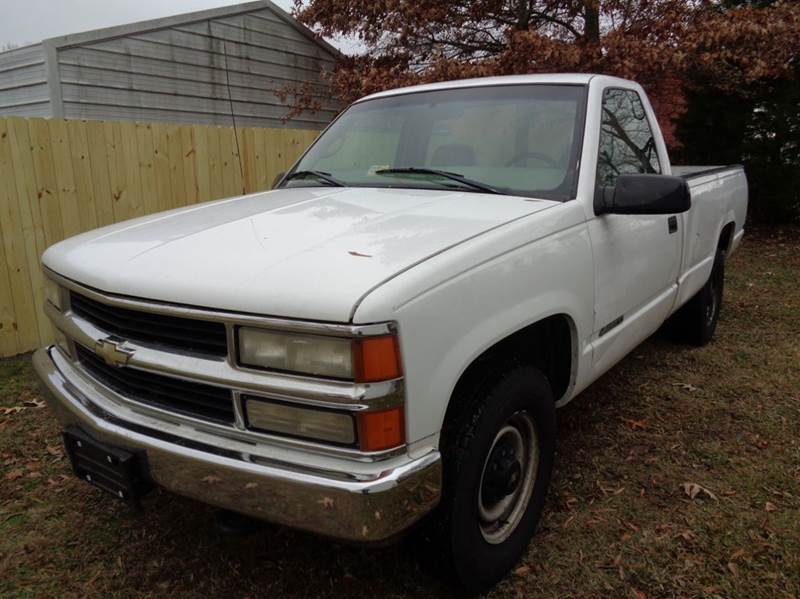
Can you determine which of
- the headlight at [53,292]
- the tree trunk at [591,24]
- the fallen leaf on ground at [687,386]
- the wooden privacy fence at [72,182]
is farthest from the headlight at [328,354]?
the tree trunk at [591,24]

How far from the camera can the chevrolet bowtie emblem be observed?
6.57ft

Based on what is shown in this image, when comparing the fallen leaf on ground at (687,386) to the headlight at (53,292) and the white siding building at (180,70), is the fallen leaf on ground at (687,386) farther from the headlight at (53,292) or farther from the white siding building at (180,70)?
the white siding building at (180,70)

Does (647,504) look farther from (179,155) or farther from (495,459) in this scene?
(179,155)

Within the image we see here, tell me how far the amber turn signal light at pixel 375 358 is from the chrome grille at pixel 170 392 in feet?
1.47

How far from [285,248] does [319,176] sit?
1.41 m

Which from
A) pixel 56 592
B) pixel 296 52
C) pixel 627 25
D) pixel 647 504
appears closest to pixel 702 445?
pixel 647 504

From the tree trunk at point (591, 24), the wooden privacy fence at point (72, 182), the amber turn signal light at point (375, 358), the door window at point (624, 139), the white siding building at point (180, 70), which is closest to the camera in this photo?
the amber turn signal light at point (375, 358)

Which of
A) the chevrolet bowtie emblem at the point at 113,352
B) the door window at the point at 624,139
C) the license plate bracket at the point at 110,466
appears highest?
the door window at the point at 624,139

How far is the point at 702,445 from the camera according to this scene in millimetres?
3422

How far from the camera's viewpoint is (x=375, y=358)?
164cm

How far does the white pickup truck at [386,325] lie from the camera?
168cm

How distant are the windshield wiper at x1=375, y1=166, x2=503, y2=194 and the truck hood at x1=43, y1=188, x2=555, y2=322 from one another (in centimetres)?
8

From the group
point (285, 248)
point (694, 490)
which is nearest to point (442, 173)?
point (285, 248)

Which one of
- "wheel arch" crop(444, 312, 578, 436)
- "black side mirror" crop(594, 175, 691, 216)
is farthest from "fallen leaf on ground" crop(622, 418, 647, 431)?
"black side mirror" crop(594, 175, 691, 216)
